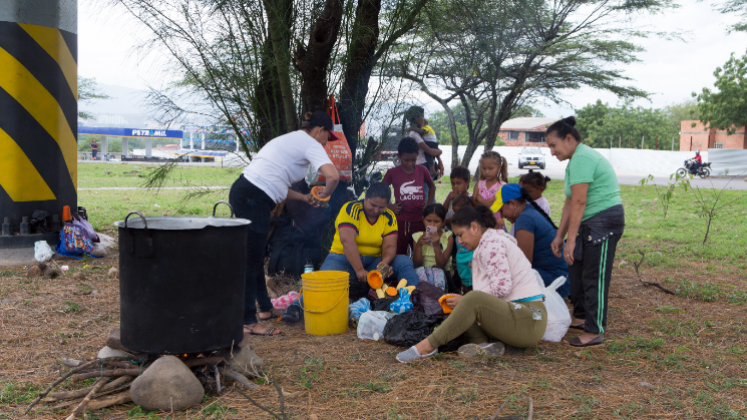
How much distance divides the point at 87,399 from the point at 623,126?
5532cm

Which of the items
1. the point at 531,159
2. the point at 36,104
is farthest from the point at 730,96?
the point at 36,104

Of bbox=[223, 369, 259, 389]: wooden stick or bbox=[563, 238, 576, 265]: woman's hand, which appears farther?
bbox=[563, 238, 576, 265]: woman's hand

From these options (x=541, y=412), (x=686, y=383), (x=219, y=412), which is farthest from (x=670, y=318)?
(x=219, y=412)


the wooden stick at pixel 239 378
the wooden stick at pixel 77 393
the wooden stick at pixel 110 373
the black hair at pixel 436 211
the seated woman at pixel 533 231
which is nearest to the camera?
the wooden stick at pixel 77 393

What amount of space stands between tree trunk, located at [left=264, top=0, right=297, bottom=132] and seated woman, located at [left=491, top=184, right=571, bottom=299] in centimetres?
229

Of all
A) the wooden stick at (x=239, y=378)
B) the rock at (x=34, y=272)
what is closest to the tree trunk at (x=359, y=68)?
the wooden stick at (x=239, y=378)

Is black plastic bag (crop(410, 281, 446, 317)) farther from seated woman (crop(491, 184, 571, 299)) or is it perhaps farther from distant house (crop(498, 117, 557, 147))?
distant house (crop(498, 117, 557, 147))

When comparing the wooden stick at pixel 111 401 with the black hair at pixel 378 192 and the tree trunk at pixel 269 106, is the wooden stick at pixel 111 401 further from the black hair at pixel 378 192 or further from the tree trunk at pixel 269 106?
the tree trunk at pixel 269 106

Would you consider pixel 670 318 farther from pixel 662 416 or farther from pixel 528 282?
pixel 662 416

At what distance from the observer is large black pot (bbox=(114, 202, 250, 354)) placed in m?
2.72

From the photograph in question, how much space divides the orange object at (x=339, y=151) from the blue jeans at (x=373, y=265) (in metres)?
0.96

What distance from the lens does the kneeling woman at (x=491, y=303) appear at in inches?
130

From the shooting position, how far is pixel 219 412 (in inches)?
103

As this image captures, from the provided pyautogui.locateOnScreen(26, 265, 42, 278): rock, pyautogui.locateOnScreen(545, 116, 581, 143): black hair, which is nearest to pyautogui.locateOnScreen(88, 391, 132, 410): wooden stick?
pyautogui.locateOnScreen(545, 116, 581, 143): black hair
